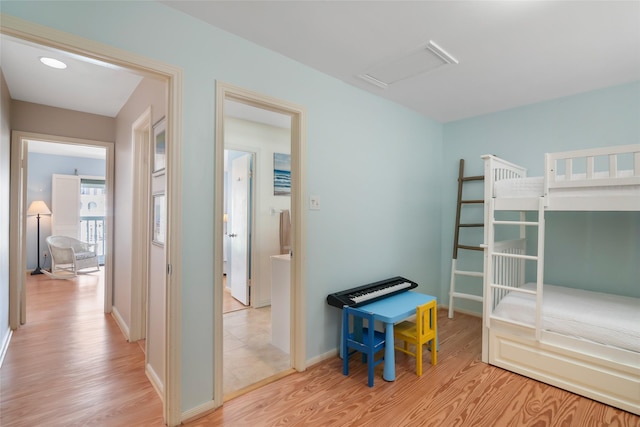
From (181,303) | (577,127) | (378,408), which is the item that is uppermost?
(577,127)

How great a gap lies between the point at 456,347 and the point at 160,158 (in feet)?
9.65

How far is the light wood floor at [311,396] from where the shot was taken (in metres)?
1.85

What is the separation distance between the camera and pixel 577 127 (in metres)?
3.00

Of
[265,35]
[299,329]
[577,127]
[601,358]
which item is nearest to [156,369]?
[299,329]

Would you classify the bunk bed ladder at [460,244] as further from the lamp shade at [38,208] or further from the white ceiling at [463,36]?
the lamp shade at [38,208]

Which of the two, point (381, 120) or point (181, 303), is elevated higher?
point (381, 120)

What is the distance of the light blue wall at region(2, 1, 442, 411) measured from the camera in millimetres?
1701

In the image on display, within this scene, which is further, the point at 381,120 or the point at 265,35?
the point at 381,120

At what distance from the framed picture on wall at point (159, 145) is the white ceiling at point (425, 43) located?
0.40 meters

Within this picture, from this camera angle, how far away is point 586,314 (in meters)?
2.17

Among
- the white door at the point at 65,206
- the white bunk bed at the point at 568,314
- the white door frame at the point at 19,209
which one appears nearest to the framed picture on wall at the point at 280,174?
the white door frame at the point at 19,209

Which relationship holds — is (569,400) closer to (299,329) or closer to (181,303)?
(299,329)

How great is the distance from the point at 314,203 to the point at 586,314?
2.10m

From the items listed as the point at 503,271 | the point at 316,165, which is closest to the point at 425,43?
the point at 316,165
